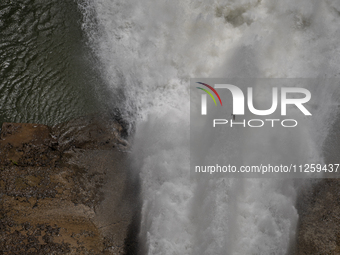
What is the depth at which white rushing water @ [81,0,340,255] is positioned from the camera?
4.58 m

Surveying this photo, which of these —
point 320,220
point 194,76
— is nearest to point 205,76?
point 194,76

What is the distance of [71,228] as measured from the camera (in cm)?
475

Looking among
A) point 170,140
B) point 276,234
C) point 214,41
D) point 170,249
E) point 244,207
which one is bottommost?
point 170,249

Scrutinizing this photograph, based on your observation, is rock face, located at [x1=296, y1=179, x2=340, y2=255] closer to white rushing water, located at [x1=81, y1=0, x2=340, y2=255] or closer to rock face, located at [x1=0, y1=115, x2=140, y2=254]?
white rushing water, located at [x1=81, y1=0, x2=340, y2=255]

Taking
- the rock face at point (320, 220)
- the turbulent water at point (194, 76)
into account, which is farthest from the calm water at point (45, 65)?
the rock face at point (320, 220)

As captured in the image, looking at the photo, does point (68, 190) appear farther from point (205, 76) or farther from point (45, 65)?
point (205, 76)

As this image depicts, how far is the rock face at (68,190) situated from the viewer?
15.3 feet

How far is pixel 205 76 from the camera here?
5758 millimetres

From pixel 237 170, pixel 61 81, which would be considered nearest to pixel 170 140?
pixel 237 170

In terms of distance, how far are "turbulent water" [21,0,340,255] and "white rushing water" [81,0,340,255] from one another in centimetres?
2

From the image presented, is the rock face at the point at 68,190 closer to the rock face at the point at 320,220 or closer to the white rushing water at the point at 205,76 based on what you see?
the white rushing water at the point at 205,76

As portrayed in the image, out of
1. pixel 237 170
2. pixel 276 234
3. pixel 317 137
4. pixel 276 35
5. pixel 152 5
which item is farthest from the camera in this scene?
pixel 152 5

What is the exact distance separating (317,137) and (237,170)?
71.8 inches

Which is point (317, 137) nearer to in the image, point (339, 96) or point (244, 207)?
point (339, 96)
